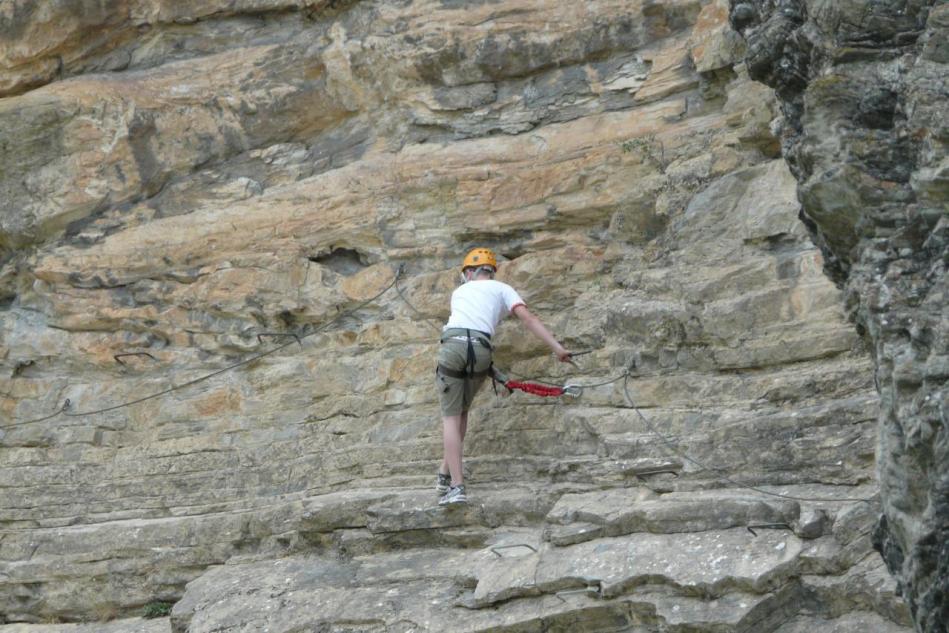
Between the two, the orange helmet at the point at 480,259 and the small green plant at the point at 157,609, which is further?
the small green plant at the point at 157,609

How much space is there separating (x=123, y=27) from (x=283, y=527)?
609cm

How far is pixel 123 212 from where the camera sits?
49.1 ft

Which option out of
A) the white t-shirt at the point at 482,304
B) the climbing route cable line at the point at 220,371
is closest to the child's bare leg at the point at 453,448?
the white t-shirt at the point at 482,304

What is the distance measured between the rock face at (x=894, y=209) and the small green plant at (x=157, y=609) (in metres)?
6.47

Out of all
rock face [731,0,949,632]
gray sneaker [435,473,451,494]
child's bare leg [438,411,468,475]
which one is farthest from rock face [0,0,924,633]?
rock face [731,0,949,632]

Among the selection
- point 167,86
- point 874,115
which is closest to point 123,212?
point 167,86

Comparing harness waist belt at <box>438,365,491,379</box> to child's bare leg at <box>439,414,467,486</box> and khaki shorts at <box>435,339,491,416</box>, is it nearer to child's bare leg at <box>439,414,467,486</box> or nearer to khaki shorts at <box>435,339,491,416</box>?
khaki shorts at <box>435,339,491,416</box>

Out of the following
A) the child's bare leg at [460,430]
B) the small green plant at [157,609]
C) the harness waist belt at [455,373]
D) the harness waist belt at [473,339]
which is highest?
the harness waist belt at [473,339]

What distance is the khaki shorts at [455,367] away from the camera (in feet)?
38.5

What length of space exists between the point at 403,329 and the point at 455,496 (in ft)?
7.84

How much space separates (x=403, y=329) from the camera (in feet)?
43.9

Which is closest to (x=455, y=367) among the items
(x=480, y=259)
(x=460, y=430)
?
(x=460, y=430)

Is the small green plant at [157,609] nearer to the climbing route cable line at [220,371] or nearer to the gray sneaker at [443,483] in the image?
the climbing route cable line at [220,371]

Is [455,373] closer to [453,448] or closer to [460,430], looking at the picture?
[460,430]
